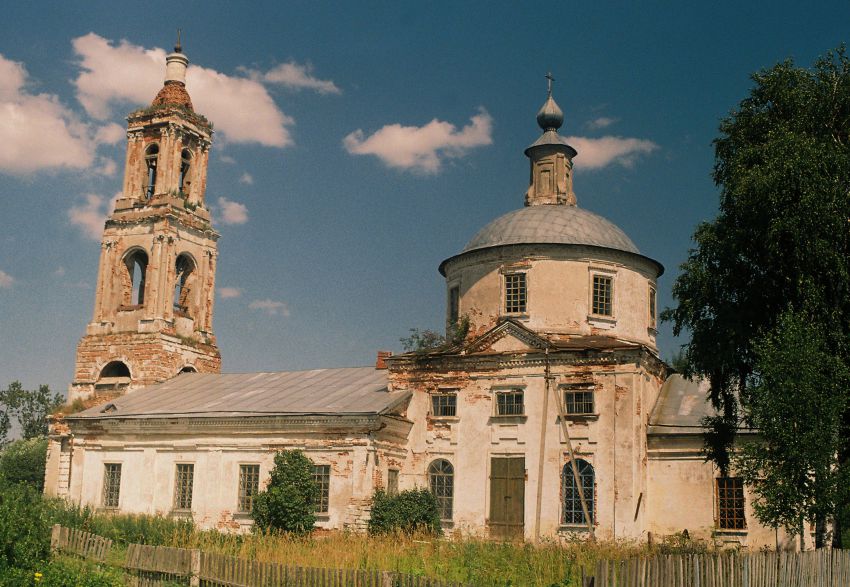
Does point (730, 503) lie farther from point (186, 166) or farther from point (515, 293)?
point (186, 166)

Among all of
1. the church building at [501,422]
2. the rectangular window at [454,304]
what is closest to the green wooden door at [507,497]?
the church building at [501,422]

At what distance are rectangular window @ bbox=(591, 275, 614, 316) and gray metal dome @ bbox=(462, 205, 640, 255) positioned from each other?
0.92m

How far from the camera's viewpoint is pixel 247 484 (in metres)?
25.9

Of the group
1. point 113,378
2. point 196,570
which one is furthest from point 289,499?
point 113,378

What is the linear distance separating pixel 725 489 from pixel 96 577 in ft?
48.9

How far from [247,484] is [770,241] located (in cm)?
1513

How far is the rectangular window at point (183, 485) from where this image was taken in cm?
2683

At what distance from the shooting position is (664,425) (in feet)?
77.8

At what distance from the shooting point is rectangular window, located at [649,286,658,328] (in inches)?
1069

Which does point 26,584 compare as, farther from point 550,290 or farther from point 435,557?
point 550,290

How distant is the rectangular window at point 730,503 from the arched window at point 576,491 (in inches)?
120

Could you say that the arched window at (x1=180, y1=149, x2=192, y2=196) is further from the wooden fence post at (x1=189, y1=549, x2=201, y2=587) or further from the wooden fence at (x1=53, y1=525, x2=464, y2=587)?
the wooden fence post at (x1=189, y1=549, x2=201, y2=587)

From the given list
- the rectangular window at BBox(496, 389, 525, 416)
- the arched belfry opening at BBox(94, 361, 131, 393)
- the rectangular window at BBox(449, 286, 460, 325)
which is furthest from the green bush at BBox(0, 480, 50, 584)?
the arched belfry opening at BBox(94, 361, 131, 393)

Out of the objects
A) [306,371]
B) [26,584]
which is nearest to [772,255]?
[26,584]
